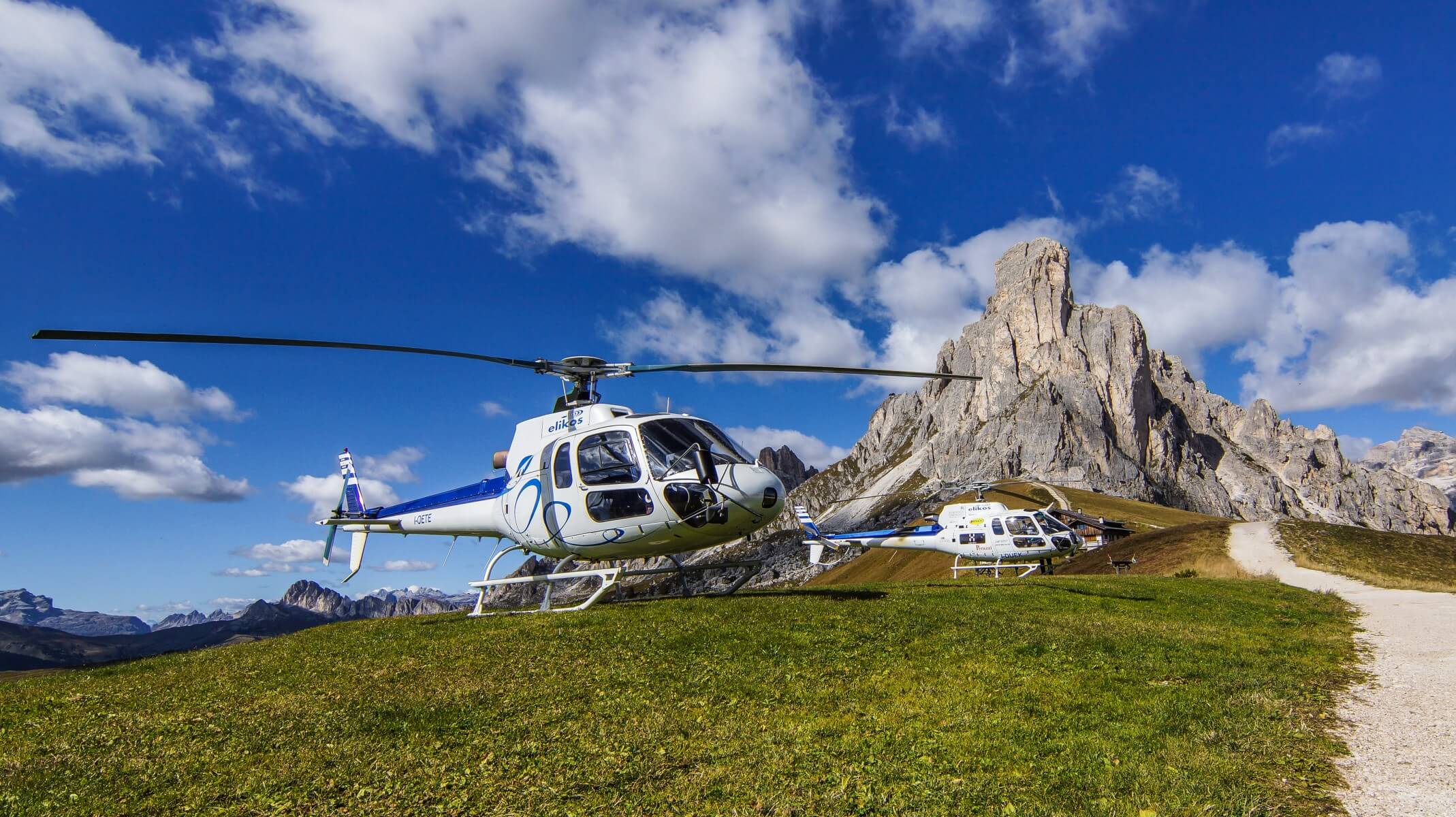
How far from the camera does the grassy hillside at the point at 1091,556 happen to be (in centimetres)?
4928

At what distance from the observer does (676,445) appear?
46.6 ft

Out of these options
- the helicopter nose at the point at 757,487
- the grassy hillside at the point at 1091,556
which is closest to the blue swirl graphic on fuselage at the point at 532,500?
the helicopter nose at the point at 757,487

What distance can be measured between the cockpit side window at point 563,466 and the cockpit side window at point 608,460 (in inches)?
11.8

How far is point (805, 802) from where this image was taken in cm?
527

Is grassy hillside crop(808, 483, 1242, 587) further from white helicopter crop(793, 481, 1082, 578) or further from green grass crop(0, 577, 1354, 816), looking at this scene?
green grass crop(0, 577, 1354, 816)

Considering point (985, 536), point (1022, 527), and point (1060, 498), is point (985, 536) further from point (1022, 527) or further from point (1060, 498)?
point (1060, 498)

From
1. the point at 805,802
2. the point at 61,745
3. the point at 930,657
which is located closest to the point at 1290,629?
the point at 930,657

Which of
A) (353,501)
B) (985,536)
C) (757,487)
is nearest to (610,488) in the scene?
(757,487)

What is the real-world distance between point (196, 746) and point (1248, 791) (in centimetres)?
906

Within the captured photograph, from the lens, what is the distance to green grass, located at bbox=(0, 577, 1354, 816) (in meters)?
5.44

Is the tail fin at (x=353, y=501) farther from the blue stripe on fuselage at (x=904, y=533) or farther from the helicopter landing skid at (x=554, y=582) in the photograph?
the blue stripe on fuselage at (x=904, y=533)

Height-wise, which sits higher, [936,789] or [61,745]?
[61,745]

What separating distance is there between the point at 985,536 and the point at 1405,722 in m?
27.8

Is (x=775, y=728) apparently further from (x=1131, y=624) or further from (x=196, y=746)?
(x=1131, y=624)
